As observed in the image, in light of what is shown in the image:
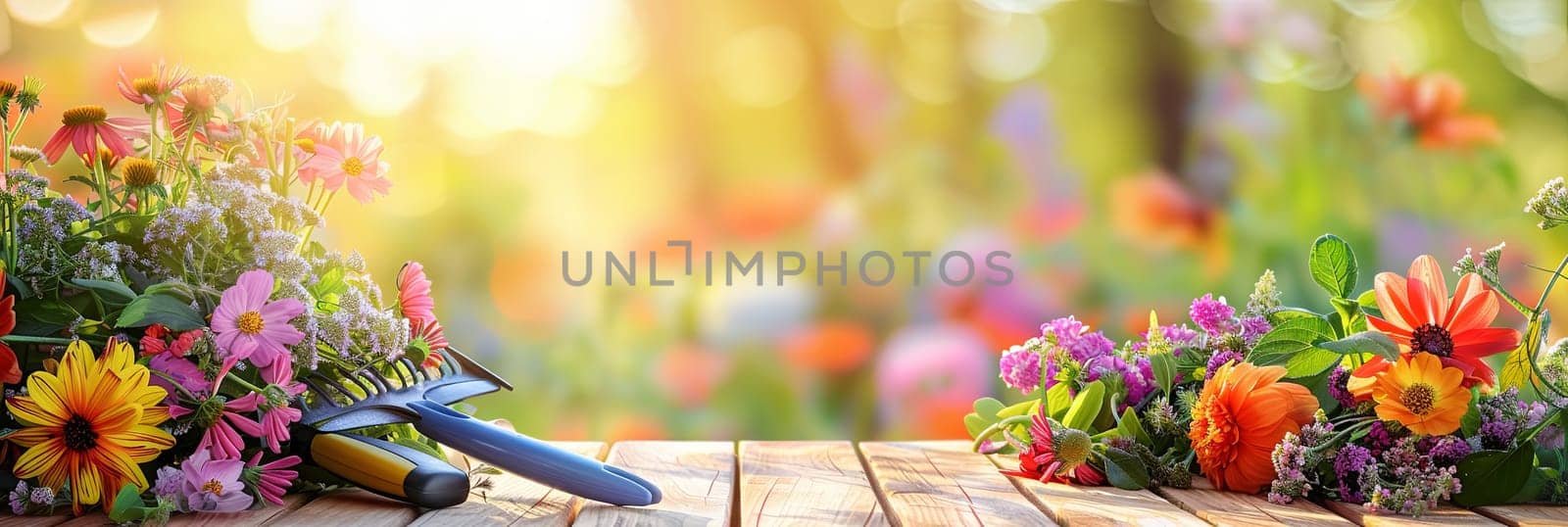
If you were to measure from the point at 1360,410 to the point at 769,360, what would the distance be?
1.38 metres

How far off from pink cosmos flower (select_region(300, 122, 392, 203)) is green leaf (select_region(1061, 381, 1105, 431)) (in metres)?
0.78

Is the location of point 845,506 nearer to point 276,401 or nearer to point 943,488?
point 943,488

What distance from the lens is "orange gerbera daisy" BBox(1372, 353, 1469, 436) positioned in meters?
1.07

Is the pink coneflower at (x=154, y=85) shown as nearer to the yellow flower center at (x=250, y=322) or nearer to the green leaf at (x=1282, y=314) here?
the yellow flower center at (x=250, y=322)

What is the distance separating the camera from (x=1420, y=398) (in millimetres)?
1071

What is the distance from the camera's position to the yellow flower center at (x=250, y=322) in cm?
94

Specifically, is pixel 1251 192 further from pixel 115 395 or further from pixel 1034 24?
pixel 115 395

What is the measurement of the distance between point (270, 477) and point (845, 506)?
1.66ft

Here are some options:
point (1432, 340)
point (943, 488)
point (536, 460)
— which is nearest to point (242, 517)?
point (536, 460)

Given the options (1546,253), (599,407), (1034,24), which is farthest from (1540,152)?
(599,407)

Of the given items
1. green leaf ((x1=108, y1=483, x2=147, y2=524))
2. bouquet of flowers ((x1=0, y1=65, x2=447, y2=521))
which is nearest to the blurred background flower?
bouquet of flowers ((x1=0, y1=65, x2=447, y2=521))

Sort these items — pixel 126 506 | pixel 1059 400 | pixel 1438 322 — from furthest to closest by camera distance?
pixel 1059 400, pixel 1438 322, pixel 126 506

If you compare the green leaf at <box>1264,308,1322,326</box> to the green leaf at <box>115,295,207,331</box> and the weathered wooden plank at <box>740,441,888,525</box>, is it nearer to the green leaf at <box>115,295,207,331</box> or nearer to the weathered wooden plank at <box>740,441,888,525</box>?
the weathered wooden plank at <box>740,441,888,525</box>

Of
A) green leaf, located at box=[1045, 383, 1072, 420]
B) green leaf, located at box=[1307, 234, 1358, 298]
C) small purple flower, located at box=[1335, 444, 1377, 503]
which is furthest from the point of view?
green leaf, located at box=[1045, 383, 1072, 420]
